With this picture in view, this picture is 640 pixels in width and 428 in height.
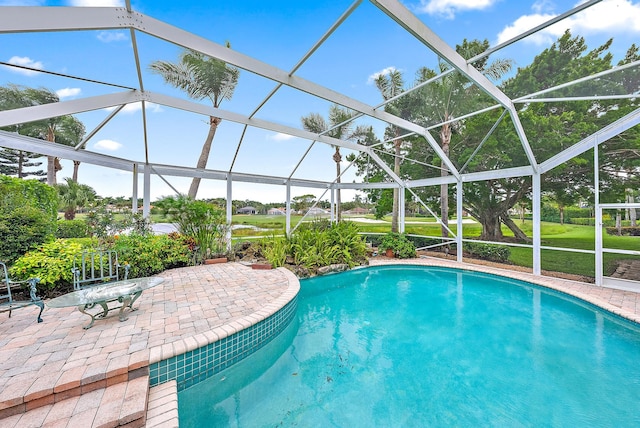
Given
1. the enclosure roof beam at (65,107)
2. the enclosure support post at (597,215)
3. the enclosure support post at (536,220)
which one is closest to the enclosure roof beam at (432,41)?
the enclosure support post at (597,215)

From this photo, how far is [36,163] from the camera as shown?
11555 millimetres

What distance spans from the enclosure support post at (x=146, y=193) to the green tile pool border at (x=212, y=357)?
21.3 feet

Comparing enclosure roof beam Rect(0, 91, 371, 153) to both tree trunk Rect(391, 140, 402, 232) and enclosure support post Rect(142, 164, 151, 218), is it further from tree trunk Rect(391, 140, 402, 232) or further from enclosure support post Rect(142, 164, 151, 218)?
tree trunk Rect(391, 140, 402, 232)

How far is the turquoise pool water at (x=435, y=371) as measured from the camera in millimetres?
2846

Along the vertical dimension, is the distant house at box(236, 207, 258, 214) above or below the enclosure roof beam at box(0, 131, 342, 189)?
below

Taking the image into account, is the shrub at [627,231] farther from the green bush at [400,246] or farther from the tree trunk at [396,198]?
the tree trunk at [396,198]

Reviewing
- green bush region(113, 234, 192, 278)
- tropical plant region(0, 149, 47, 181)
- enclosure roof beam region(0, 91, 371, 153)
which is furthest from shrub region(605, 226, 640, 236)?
tropical plant region(0, 149, 47, 181)

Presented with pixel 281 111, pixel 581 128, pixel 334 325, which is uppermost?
pixel 281 111

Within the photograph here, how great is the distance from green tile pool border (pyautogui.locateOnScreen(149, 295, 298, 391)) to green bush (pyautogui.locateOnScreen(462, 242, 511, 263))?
9500mm

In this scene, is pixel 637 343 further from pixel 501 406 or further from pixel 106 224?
pixel 106 224

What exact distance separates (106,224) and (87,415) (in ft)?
17.1

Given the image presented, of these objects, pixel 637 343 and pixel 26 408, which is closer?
pixel 26 408

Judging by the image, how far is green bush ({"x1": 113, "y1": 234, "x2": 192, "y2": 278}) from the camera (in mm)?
6062

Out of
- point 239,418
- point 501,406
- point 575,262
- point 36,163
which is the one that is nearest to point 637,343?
point 501,406
